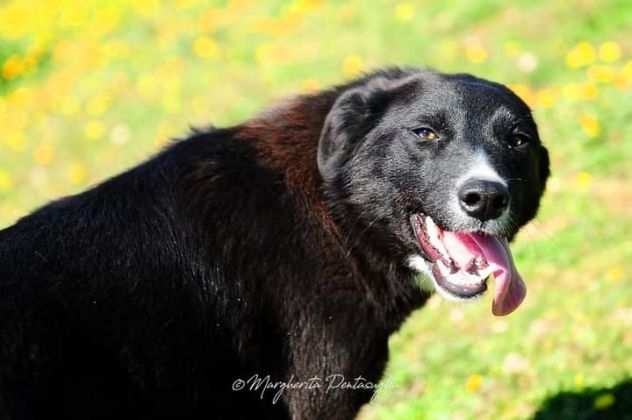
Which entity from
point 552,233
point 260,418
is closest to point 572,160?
point 552,233

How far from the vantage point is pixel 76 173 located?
9.62 metres

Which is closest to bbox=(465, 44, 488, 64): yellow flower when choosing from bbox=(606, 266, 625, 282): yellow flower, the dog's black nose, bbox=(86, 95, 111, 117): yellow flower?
bbox=(606, 266, 625, 282): yellow flower

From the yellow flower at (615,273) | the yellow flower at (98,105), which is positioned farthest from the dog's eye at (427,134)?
the yellow flower at (98,105)

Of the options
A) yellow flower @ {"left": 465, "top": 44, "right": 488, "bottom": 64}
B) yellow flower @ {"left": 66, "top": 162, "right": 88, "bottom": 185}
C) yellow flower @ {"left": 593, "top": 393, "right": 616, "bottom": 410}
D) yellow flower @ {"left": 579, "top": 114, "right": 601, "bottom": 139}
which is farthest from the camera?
yellow flower @ {"left": 66, "top": 162, "right": 88, "bottom": 185}

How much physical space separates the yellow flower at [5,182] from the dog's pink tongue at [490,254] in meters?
6.96

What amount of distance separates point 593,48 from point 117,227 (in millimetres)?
6095

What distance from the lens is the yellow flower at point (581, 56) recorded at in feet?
27.8

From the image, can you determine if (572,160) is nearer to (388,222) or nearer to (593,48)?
(593,48)

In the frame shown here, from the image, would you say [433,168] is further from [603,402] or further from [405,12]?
[405,12]

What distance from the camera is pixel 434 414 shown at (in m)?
4.98

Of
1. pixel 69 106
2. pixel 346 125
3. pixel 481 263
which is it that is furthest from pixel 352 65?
pixel 481 263

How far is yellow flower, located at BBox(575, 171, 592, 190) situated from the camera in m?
7.02

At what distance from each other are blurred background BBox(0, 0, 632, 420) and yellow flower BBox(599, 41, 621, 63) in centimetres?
2

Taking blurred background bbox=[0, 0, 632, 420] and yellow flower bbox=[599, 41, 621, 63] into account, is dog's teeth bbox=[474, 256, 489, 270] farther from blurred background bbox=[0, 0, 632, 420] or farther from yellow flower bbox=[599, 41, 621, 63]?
yellow flower bbox=[599, 41, 621, 63]
